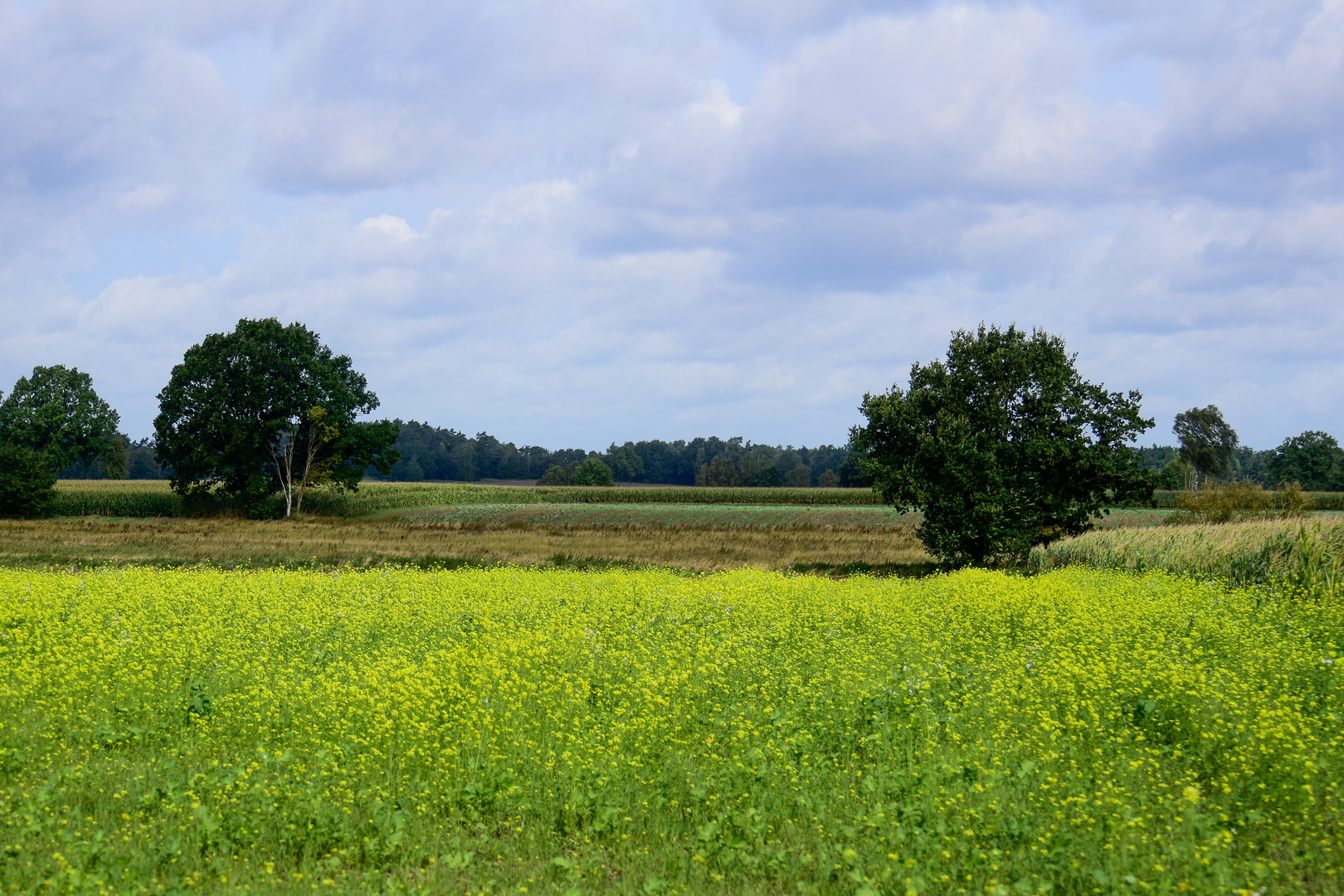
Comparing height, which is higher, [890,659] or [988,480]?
[988,480]

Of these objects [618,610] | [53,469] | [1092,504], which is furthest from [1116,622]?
[53,469]

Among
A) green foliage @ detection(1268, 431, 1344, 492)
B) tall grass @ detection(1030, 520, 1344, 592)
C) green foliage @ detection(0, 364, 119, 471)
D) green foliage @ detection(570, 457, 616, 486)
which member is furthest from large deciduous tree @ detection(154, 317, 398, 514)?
green foliage @ detection(1268, 431, 1344, 492)

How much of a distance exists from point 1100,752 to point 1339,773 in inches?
74.8

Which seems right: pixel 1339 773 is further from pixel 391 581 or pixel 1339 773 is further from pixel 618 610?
pixel 391 581

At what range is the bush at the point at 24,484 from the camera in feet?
201

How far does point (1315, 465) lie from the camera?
11444 centimetres

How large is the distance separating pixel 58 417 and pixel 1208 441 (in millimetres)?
133220

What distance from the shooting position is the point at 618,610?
14664mm

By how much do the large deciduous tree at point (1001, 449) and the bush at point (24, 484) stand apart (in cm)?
6276

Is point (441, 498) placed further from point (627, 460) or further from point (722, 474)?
point (627, 460)

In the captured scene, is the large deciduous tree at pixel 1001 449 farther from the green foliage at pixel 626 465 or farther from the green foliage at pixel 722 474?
the green foliage at pixel 626 465

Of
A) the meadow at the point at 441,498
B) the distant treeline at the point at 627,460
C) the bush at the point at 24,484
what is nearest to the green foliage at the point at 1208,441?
the meadow at the point at 441,498

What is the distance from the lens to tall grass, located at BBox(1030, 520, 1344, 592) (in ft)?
63.9

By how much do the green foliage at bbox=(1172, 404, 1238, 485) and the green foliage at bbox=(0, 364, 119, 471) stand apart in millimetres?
128481
